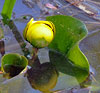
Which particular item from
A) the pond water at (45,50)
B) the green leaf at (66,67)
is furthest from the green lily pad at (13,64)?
the green leaf at (66,67)

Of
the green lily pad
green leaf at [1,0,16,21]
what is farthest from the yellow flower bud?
green leaf at [1,0,16,21]

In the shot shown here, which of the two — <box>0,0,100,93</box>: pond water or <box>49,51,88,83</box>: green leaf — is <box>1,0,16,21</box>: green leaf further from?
<box>49,51,88,83</box>: green leaf

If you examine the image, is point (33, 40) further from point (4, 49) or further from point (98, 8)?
point (98, 8)

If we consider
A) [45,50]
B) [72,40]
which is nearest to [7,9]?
[45,50]

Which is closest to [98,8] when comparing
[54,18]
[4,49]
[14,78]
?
[54,18]

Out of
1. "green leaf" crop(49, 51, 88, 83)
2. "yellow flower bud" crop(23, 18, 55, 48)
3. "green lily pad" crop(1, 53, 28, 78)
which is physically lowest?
"green leaf" crop(49, 51, 88, 83)

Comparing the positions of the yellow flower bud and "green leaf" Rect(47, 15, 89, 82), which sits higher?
the yellow flower bud
